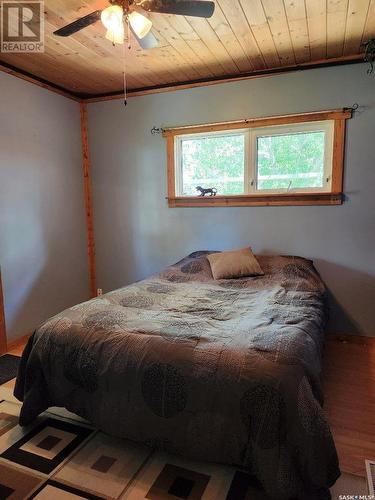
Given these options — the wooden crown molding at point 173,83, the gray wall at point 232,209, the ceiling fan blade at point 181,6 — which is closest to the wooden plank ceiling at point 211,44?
the wooden crown molding at point 173,83

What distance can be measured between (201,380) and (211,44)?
242 centimetres

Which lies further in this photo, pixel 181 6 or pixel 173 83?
pixel 173 83

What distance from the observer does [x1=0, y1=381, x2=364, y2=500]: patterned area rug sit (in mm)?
1383

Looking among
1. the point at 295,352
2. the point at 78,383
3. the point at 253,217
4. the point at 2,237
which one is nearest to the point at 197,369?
the point at 295,352

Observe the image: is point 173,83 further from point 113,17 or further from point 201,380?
point 201,380

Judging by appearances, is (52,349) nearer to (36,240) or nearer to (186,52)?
(36,240)

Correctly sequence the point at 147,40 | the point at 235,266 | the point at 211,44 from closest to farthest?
1. the point at 147,40
2. the point at 211,44
3. the point at 235,266

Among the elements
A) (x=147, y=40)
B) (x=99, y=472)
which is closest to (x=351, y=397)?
(x=99, y=472)

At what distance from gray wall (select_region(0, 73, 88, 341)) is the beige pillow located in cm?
168

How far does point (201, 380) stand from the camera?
53.4 inches

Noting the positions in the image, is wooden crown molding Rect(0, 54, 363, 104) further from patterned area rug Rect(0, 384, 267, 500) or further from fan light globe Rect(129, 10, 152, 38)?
patterned area rug Rect(0, 384, 267, 500)

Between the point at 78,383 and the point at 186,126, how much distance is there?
2574 mm

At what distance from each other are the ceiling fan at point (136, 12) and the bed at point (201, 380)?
1584 millimetres

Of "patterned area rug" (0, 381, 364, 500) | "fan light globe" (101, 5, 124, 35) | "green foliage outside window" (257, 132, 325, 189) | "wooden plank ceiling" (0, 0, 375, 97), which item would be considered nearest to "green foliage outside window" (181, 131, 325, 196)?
"green foliage outside window" (257, 132, 325, 189)
